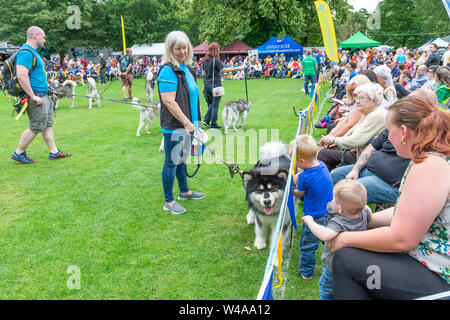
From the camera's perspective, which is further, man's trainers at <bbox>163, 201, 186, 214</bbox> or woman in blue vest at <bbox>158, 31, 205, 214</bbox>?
man's trainers at <bbox>163, 201, 186, 214</bbox>

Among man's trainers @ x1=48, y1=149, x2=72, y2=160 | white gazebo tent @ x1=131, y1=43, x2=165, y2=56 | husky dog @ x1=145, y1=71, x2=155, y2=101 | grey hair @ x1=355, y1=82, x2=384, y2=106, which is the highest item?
white gazebo tent @ x1=131, y1=43, x2=165, y2=56

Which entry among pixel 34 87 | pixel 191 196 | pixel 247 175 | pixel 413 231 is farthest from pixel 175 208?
pixel 34 87

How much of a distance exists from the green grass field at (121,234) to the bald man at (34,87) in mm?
525

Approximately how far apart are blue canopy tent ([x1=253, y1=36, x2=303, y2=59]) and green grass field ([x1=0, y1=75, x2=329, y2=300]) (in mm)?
23859

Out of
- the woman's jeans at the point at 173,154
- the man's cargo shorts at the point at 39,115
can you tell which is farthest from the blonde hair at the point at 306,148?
the man's cargo shorts at the point at 39,115

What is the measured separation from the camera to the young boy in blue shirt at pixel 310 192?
2762 millimetres

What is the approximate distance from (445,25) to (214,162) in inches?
2060

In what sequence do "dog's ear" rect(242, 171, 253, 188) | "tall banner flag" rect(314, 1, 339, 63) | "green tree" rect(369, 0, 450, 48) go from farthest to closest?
"green tree" rect(369, 0, 450, 48) → "tall banner flag" rect(314, 1, 339, 63) → "dog's ear" rect(242, 171, 253, 188)

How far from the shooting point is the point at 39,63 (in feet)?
17.6

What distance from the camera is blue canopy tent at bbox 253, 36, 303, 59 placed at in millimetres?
27734

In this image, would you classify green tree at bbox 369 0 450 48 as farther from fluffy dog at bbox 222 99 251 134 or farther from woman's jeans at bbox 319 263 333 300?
woman's jeans at bbox 319 263 333 300

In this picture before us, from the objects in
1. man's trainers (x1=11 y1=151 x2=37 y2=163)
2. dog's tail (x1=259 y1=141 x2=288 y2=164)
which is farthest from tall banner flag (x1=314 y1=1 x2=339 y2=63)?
man's trainers (x1=11 y1=151 x2=37 y2=163)

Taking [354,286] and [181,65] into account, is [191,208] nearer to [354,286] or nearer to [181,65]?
[181,65]
